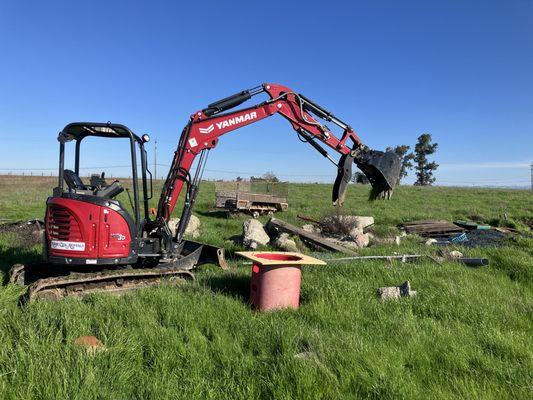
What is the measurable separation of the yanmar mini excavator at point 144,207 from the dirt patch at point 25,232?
4.08m

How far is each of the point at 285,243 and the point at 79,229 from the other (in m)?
5.67

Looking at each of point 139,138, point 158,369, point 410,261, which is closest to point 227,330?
point 158,369

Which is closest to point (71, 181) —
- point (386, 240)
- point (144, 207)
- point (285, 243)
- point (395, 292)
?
point (144, 207)

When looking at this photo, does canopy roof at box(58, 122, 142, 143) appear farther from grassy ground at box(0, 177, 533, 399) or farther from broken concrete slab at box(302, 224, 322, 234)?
broken concrete slab at box(302, 224, 322, 234)

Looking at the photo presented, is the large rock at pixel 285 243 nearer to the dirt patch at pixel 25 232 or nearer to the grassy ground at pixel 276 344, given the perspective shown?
the grassy ground at pixel 276 344

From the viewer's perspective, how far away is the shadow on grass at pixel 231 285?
5.97 m

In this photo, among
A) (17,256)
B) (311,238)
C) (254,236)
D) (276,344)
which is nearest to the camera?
(276,344)

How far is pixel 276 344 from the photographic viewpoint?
13.6 ft

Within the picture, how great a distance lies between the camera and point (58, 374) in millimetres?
3287

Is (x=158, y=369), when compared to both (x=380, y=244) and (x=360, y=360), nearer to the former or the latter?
(x=360, y=360)

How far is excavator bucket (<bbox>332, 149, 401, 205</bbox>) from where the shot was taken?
7711 millimetres

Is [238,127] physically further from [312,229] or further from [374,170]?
[312,229]

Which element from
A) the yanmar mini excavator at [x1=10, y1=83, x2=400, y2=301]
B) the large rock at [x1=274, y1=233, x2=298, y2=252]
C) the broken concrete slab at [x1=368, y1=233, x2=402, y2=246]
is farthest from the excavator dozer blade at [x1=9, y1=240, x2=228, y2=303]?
the broken concrete slab at [x1=368, y1=233, x2=402, y2=246]

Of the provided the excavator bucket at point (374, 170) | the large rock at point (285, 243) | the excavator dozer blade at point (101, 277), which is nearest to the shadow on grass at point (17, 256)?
the excavator dozer blade at point (101, 277)
